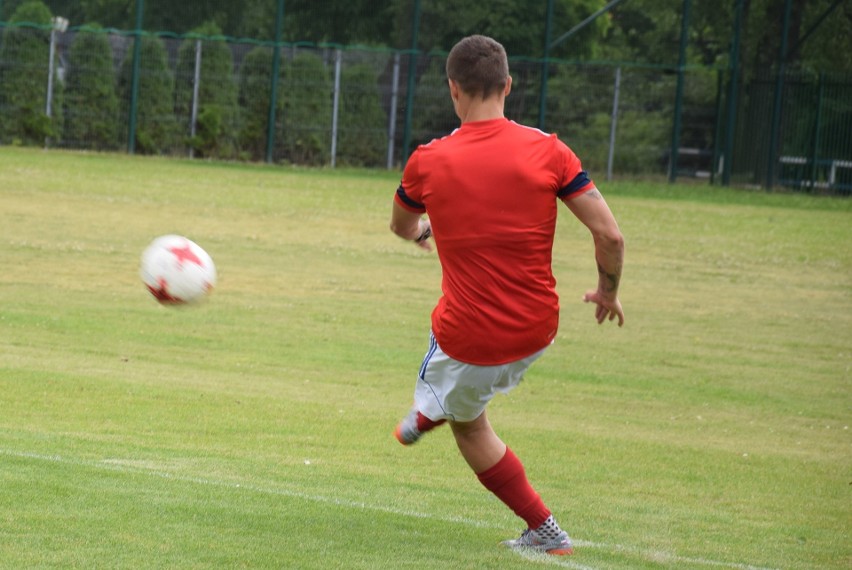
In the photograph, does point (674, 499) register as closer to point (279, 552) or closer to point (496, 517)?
point (496, 517)

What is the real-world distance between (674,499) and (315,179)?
80.6 feet

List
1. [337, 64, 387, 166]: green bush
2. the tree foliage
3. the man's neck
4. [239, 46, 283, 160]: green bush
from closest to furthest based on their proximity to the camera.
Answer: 1. the man's neck
2. [239, 46, 283, 160]: green bush
3. [337, 64, 387, 166]: green bush
4. the tree foliage

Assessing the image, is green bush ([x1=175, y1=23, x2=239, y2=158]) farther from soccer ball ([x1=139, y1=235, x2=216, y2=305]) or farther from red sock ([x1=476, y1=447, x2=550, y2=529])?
red sock ([x1=476, y1=447, x2=550, y2=529])

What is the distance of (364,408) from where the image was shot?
980 cm

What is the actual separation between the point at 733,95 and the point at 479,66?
30496 mm

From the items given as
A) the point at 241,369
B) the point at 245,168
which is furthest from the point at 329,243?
the point at 245,168

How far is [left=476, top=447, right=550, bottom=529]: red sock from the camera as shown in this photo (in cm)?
570

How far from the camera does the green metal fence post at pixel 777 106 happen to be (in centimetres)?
3347

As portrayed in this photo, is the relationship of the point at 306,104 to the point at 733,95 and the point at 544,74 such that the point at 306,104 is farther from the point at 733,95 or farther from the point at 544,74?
the point at 733,95

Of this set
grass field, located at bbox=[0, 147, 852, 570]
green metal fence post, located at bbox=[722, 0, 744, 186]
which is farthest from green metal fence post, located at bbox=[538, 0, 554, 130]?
grass field, located at bbox=[0, 147, 852, 570]

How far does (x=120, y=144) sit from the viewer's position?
34.4 metres

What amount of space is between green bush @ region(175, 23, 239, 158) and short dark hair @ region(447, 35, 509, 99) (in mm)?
30273

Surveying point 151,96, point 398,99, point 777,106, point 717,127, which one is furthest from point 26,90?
point 777,106

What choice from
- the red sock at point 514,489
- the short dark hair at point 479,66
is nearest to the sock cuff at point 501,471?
the red sock at point 514,489
